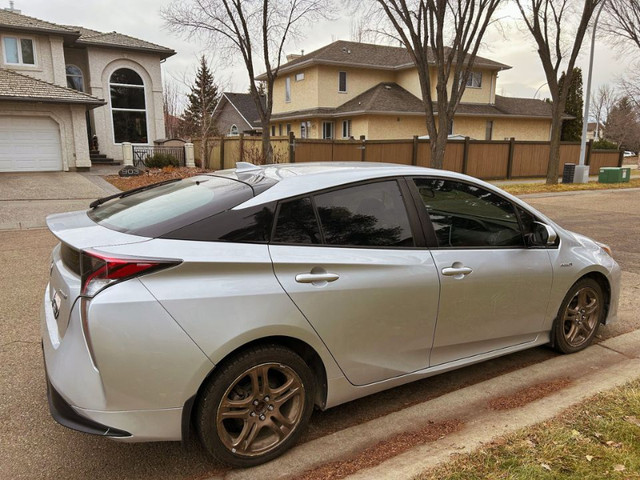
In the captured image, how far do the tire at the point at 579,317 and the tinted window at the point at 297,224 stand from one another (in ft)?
7.93

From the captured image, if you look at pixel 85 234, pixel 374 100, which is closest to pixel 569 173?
pixel 374 100

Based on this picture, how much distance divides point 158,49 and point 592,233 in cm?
2381

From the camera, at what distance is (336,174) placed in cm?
309

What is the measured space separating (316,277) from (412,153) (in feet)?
64.0

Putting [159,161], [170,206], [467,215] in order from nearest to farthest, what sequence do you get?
[170,206] < [467,215] < [159,161]

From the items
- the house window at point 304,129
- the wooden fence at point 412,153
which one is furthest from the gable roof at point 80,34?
the house window at point 304,129

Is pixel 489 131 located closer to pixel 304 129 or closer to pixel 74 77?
pixel 304 129

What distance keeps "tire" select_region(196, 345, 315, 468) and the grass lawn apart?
2.51ft

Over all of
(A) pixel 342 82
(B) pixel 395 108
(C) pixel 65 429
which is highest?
(A) pixel 342 82

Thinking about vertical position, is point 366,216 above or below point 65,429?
above

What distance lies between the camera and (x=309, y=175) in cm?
302

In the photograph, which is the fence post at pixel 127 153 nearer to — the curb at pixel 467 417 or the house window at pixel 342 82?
the house window at pixel 342 82

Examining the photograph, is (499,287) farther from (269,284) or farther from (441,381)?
(269,284)

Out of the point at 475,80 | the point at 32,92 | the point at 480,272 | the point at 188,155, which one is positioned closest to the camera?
the point at 480,272
